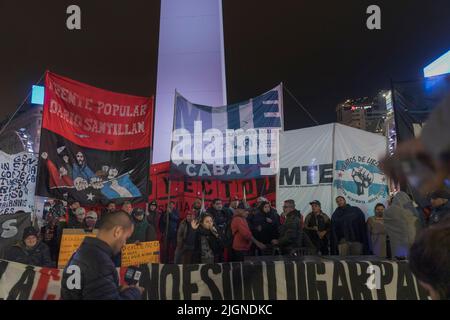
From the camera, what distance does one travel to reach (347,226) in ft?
26.7

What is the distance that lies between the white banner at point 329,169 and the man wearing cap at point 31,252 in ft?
16.6

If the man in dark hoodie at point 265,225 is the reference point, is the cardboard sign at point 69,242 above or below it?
below

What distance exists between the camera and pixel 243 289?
405 centimetres

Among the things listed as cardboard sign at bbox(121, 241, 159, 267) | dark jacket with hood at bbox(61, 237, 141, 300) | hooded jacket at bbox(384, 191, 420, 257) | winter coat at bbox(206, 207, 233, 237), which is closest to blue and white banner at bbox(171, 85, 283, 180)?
winter coat at bbox(206, 207, 233, 237)

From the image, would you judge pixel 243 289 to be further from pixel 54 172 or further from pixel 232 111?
pixel 232 111

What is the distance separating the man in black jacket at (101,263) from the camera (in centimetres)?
328

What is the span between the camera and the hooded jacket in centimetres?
578

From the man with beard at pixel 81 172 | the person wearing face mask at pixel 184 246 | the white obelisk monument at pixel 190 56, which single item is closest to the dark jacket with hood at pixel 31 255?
the man with beard at pixel 81 172

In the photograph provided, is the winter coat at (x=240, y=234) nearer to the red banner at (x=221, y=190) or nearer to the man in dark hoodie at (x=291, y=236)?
the man in dark hoodie at (x=291, y=236)

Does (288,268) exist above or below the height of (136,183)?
below

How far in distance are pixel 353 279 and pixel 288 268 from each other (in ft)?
2.08

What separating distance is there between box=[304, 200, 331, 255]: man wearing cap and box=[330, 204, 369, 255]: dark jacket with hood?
7.3 inches

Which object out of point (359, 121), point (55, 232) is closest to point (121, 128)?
point (55, 232)

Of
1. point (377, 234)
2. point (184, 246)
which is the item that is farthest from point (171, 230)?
point (377, 234)
